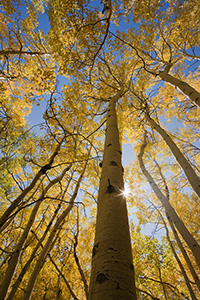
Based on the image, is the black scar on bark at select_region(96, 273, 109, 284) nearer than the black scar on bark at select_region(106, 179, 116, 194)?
Yes

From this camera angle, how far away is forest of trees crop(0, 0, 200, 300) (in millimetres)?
1567

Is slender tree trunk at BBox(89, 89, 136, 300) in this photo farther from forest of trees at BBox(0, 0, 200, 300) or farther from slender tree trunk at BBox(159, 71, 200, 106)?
slender tree trunk at BBox(159, 71, 200, 106)

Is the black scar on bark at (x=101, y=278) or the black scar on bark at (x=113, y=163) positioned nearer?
the black scar on bark at (x=101, y=278)

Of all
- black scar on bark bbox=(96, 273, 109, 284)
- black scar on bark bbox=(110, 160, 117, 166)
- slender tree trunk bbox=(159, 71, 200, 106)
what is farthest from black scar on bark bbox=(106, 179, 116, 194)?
slender tree trunk bbox=(159, 71, 200, 106)

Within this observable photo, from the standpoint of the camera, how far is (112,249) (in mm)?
910

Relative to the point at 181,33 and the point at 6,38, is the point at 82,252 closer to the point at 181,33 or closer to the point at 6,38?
the point at 181,33

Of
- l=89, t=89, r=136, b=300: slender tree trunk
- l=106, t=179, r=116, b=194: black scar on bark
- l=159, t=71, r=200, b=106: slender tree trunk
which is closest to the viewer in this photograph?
l=89, t=89, r=136, b=300: slender tree trunk

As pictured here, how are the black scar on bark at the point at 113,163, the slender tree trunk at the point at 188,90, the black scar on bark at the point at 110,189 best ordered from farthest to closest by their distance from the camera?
the slender tree trunk at the point at 188,90, the black scar on bark at the point at 113,163, the black scar on bark at the point at 110,189

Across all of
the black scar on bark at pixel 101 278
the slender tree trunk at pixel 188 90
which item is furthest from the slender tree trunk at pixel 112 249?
the slender tree trunk at pixel 188 90

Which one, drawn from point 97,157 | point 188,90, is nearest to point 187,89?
point 188,90

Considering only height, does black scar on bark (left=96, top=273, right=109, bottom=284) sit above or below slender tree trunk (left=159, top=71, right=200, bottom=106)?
below

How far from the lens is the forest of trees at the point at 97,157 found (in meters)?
1.57

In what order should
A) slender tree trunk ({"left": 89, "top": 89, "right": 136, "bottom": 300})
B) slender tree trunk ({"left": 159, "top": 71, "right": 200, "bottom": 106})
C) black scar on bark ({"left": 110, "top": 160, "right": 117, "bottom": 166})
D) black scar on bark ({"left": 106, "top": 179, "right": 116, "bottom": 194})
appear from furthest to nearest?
1. slender tree trunk ({"left": 159, "top": 71, "right": 200, "bottom": 106})
2. black scar on bark ({"left": 110, "top": 160, "right": 117, "bottom": 166})
3. black scar on bark ({"left": 106, "top": 179, "right": 116, "bottom": 194})
4. slender tree trunk ({"left": 89, "top": 89, "right": 136, "bottom": 300})

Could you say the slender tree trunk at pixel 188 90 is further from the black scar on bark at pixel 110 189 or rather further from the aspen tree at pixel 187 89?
the black scar on bark at pixel 110 189
